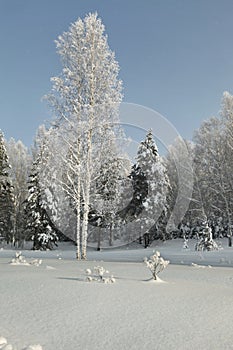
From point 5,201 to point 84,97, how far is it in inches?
833

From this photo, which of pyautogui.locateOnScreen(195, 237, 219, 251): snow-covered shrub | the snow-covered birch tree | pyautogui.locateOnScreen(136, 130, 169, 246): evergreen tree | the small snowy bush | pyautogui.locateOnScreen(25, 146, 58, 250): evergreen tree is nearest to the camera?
the small snowy bush

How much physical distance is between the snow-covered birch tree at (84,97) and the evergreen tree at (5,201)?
57.3 ft

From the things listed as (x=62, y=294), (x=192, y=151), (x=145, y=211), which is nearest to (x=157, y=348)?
(x=62, y=294)

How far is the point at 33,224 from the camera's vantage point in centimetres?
3253

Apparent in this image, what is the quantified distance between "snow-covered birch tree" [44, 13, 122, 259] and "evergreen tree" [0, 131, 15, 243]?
687 inches

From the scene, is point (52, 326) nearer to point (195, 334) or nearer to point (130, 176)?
point (195, 334)

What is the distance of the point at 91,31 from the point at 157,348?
14587 mm

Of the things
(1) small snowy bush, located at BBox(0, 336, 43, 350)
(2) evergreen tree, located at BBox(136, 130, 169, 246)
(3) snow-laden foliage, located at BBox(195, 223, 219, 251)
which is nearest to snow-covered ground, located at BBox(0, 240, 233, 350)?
(1) small snowy bush, located at BBox(0, 336, 43, 350)

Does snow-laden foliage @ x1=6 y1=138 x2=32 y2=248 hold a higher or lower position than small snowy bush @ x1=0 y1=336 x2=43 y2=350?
higher

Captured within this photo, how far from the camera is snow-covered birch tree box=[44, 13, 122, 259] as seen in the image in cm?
1470

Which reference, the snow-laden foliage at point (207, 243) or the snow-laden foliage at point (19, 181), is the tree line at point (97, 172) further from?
the snow-laden foliage at point (207, 243)

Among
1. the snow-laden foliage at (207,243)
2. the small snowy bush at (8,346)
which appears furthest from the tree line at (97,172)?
the small snowy bush at (8,346)

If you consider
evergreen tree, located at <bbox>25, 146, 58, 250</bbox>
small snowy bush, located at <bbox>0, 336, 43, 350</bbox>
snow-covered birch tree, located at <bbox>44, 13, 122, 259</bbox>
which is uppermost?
snow-covered birch tree, located at <bbox>44, 13, 122, 259</bbox>

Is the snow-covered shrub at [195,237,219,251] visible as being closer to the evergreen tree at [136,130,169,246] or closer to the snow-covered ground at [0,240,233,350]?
the evergreen tree at [136,130,169,246]
